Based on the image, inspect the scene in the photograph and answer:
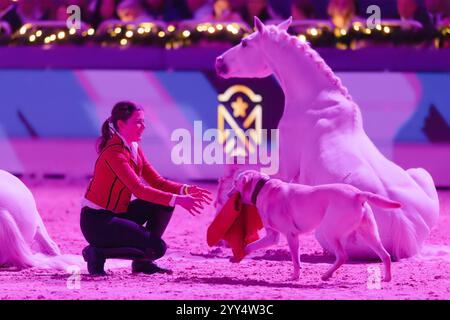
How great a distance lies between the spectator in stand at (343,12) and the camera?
12.7 m

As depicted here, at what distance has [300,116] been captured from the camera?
7.68 m

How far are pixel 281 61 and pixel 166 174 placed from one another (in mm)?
4696

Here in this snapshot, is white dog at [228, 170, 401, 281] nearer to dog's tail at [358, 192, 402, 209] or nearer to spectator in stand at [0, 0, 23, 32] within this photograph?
dog's tail at [358, 192, 402, 209]

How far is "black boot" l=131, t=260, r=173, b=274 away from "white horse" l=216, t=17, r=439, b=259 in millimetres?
1146

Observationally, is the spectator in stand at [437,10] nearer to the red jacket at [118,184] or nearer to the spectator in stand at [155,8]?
the spectator in stand at [155,8]

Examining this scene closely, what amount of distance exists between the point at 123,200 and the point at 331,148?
1.57 metres

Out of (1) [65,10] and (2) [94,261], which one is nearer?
(2) [94,261]

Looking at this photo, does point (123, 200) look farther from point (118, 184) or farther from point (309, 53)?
point (309, 53)

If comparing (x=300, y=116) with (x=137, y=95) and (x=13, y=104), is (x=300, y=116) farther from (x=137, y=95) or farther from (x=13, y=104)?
(x=13, y=104)

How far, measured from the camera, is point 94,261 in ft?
Result: 21.8

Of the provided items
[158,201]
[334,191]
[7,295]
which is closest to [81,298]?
[7,295]

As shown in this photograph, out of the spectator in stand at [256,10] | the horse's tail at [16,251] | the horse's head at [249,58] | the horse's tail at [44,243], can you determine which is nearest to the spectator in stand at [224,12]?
the spectator in stand at [256,10]

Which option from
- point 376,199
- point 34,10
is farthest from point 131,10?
point 376,199

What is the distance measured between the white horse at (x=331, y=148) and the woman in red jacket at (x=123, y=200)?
1143 millimetres
